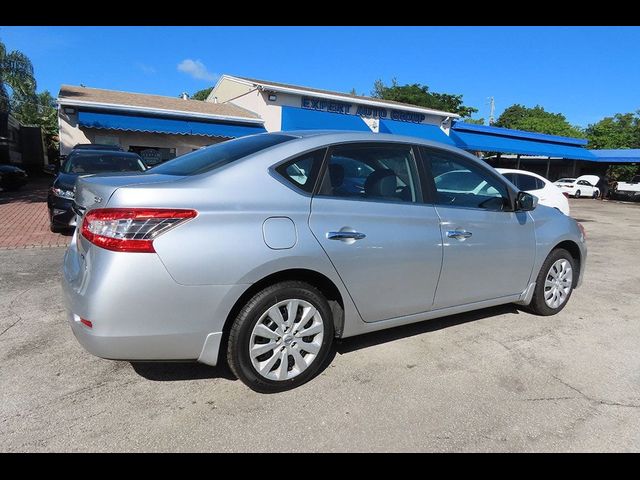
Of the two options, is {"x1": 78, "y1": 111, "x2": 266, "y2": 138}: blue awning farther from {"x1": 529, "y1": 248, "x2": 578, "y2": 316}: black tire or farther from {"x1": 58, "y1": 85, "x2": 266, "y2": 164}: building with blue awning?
{"x1": 529, "y1": 248, "x2": 578, "y2": 316}: black tire

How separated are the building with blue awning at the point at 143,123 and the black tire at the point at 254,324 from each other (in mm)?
14707

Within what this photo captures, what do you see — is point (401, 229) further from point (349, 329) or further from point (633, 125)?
point (633, 125)

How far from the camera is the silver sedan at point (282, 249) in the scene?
249cm

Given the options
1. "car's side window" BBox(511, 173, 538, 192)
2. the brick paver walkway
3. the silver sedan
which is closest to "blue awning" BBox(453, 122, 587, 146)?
"car's side window" BBox(511, 173, 538, 192)

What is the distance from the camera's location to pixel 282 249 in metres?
2.75

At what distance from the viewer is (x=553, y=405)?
9.70ft

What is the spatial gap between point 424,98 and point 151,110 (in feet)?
106

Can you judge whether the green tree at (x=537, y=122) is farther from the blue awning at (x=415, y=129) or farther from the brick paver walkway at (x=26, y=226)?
the brick paver walkway at (x=26, y=226)

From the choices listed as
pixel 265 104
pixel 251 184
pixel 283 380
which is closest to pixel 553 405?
pixel 283 380

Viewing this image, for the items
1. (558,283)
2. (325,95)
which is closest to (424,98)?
(325,95)

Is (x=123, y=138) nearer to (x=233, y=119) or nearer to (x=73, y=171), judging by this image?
(x=233, y=119)
